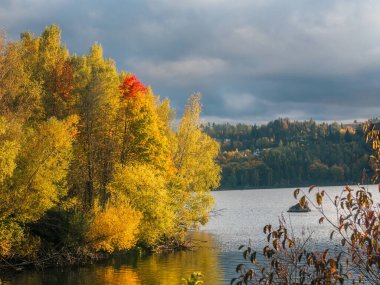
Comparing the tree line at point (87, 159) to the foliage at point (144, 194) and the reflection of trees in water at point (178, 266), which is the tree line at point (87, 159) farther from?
the reflection of trees in water at point (178, 266)

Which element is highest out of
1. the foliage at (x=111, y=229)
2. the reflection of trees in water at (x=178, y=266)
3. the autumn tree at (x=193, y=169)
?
the autumn tree at (x=193, y=169)

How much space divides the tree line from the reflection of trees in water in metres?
2.80

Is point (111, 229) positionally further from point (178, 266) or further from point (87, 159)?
point (87, 159)

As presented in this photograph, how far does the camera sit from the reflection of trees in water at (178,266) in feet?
136

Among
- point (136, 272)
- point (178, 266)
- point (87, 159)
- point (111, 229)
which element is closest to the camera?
point (136, 272)

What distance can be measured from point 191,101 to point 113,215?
77.6 ft

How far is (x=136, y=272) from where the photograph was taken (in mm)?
44188

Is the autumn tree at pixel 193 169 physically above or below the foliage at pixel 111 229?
above

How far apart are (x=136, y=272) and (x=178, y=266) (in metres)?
4.93

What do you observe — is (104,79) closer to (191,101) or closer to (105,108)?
(105,108)

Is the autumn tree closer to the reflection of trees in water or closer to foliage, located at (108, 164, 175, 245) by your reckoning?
the reflection of trees in water

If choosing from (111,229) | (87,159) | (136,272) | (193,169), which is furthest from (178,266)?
(193,169)

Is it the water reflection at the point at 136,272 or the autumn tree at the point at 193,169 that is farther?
the autumn tree at the point at 193,169

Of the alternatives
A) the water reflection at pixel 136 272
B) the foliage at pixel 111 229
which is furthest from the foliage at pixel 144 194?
the foliage at pixel 111 229
